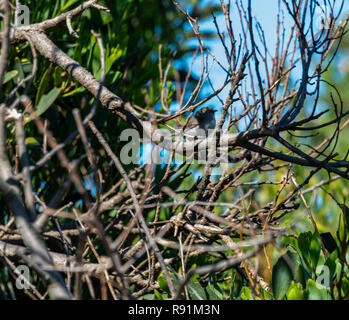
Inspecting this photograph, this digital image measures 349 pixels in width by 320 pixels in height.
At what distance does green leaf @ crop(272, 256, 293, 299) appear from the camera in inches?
50.8

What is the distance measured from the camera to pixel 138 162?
2025 mm

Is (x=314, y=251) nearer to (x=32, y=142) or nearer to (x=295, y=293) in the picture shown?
(x=295, y=293)

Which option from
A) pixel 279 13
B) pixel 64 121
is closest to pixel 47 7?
pixel 64 121

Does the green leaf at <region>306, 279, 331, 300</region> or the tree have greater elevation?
the tree

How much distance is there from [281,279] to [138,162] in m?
0.94

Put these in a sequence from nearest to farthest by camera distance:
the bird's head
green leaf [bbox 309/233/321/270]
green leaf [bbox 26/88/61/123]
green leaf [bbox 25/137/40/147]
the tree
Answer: the tree < green leaf [bbox 309/233/321/270] < green leaf [bbox 26/88/61/123] < green leaf [bbox 25/137/40/147] < the bird's head

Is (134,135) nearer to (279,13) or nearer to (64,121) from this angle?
(64,121)

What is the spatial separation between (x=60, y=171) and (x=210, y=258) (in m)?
0.83

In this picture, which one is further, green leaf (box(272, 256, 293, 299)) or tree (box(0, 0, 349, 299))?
green leaf (box(272, 256, 293, 299))

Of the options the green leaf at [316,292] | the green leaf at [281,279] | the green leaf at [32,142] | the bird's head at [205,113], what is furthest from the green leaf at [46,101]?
the bird's head at [205,113]

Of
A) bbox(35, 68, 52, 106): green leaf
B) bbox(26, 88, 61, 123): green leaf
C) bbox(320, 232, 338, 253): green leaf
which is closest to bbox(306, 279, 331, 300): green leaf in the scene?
bbox(320, 232, 338, 253): green leaf

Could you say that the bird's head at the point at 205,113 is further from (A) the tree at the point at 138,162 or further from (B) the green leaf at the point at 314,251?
(B) the green leaf at the point at 314,251

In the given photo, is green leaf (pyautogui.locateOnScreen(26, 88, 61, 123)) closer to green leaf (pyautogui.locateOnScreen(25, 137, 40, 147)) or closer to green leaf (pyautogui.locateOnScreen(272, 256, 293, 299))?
green leaf (pyautogui.locateOnScreen(25, 137, 40, 147))

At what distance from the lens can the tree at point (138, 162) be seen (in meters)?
1.04
